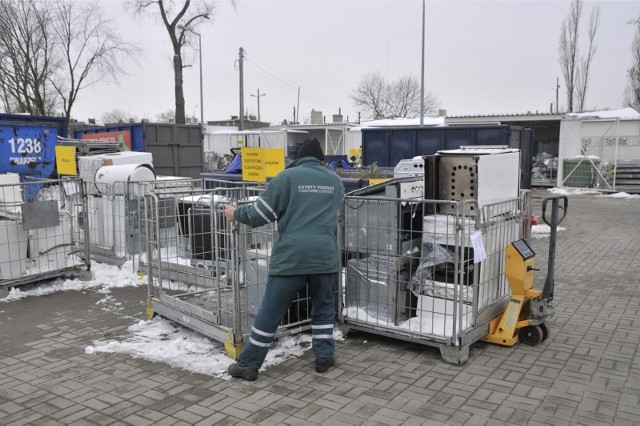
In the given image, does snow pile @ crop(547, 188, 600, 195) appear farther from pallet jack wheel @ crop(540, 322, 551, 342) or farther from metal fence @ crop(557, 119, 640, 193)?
pallet jack wheel @ crop(540, 322, 551, 342)

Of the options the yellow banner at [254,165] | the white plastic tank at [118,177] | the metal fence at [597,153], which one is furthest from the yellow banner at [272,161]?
the metal fence at [597,153]

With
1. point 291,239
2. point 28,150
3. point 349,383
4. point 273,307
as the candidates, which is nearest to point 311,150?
point 291,239

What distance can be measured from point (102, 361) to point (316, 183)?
8.52 feet

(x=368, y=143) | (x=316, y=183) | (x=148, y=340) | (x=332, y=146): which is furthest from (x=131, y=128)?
(x=332, y=146)

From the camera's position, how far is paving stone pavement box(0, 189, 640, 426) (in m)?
3.81

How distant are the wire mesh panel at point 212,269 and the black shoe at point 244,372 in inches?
11.0

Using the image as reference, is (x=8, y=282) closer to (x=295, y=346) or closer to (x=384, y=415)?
(x=295, y=346)

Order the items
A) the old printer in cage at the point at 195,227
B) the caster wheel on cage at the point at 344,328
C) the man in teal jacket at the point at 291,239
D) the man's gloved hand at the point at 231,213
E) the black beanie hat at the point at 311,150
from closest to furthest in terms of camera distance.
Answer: the man in teal jacket at the point at 291,239 < the man's gloved hand at the point at 231,213 < the black beanie hat at the point at 311,150 < the caster wheel on cage at the point at 344,328 < the old printer in cage at the point at 195,227

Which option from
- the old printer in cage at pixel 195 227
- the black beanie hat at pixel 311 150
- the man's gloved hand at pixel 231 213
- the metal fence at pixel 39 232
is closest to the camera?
the man's gloved hand at pixel 231 213

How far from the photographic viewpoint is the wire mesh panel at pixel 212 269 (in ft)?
15.6

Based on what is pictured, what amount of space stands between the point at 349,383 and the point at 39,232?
5.24 metres

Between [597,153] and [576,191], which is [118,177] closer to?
[576,191]

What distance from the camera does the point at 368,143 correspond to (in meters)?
14.5

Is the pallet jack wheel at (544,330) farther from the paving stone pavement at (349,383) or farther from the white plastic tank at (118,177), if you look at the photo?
the white plastic tank at (118,177)
